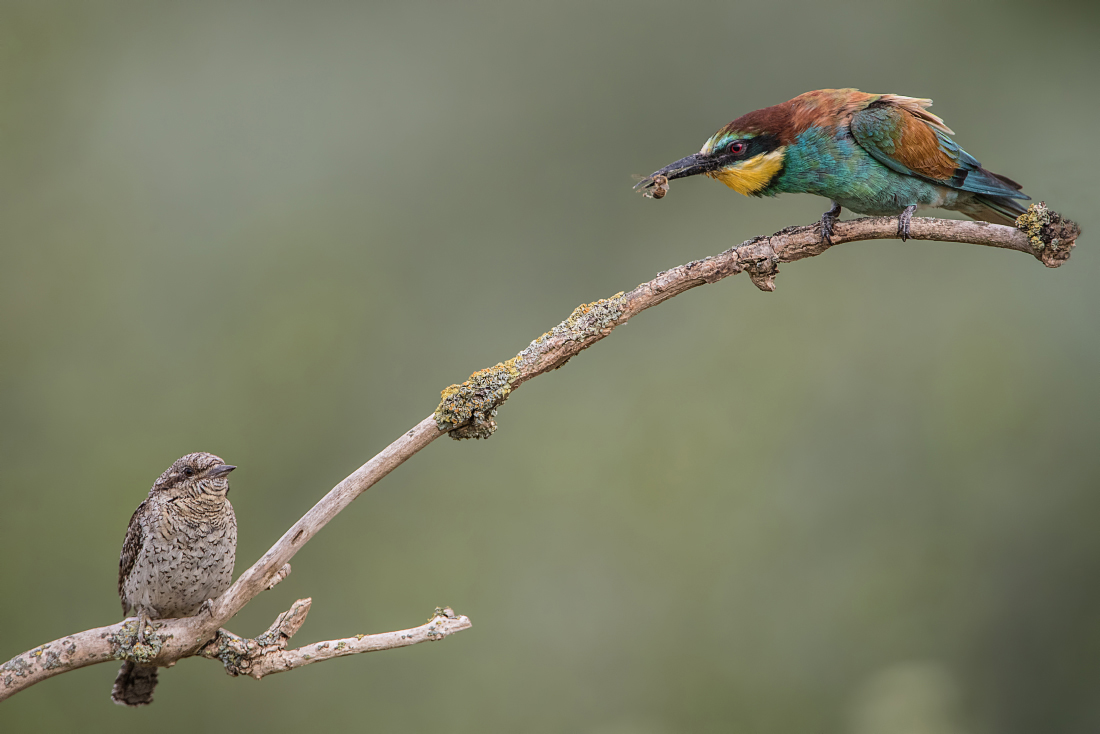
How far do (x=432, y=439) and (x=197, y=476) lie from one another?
2.26 ft

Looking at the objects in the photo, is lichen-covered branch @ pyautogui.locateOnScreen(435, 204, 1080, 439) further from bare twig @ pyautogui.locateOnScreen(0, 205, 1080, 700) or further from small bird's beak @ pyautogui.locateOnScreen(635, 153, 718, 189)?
small bird's beak @ pyautogui.locateOnScreen(635, 153, 718, 189)

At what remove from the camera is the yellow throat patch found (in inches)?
84.7

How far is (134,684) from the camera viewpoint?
2.30 meters

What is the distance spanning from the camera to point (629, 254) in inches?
155

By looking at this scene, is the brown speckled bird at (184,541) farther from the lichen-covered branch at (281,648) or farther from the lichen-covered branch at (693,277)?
the lichen-covered branch at (693,277)

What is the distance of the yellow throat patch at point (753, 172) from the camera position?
215 centimetres

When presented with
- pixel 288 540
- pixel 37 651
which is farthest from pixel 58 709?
pixel 288 540

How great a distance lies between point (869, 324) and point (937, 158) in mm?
1767

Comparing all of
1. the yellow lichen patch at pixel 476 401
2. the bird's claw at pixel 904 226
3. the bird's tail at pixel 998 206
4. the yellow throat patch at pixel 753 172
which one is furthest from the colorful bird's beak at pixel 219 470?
the bird's tail at pixel 998 206

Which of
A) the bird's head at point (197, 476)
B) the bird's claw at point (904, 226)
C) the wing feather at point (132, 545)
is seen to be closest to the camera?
the bird's claw at point (904, 226)

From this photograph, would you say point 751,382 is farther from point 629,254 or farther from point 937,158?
point 937,158

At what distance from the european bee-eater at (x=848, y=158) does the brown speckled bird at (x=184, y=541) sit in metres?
1.32

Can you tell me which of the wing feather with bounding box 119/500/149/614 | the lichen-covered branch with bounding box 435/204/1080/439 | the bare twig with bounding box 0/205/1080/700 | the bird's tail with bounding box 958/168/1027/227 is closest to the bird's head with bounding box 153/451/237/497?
the wing feather with bounding box 119/500/149/614

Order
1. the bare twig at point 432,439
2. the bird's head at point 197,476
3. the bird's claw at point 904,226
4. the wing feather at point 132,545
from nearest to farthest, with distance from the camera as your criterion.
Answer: the bare twig at point 432,439 → the bird's claw at point 904,226 → the bird's head at point 197,476 → the wing feather at point 132,545
